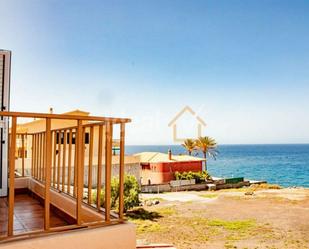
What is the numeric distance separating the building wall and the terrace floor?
857 inches

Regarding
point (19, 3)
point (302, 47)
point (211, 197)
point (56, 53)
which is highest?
point (302, 47)

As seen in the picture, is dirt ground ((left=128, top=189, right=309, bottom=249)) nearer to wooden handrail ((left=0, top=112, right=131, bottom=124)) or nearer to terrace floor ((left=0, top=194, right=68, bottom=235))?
terrace floor ((left=0, top=194, right=68, bottom=235))

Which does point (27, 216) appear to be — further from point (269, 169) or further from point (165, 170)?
point (269, 169)

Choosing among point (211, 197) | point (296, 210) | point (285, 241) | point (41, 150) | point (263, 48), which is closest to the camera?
point (41, 150)

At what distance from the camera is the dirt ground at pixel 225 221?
1063 centimetres

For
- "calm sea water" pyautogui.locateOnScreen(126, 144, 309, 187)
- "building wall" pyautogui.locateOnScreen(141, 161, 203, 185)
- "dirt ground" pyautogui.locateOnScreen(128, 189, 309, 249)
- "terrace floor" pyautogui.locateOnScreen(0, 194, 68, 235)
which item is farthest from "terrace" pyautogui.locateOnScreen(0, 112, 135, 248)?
"calm sea water" pyautogui.locateOnScreen(126, 144, 309, 187)

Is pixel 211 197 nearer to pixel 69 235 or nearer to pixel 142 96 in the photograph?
pixel 142 96

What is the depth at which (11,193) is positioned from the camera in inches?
79.1

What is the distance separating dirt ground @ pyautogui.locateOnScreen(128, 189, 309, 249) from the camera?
34.9 feet

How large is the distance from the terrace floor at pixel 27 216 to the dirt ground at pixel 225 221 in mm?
6874

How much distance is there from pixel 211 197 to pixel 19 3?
16.9 m

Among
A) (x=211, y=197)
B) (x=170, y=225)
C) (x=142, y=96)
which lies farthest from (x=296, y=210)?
(x=142, y=96)

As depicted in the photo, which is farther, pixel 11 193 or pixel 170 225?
pixel 170 225

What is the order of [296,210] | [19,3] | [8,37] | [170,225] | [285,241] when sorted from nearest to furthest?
1. [19,3]
2. [8,37]
3. [285,241]
4. [170,225]
5. [296,210]
